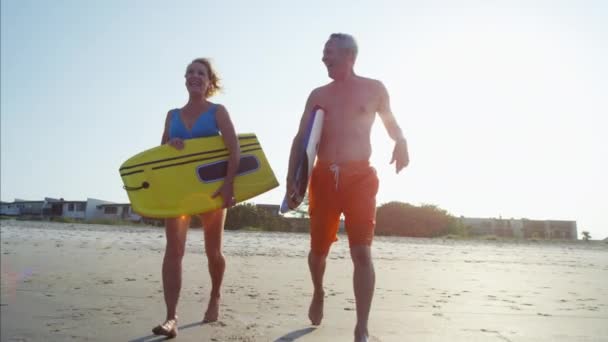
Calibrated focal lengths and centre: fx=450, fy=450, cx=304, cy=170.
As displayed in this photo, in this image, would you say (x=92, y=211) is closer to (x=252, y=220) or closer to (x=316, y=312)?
(x=252, y=220)

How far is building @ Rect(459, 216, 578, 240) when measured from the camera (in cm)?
4909

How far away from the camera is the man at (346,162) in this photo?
259cm

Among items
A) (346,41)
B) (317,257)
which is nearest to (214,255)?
(317,257)

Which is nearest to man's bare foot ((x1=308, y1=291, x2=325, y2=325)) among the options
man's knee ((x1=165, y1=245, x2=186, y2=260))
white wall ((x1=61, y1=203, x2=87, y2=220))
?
man's knee ((x1=165, y1=245, x2=186, y2=260))

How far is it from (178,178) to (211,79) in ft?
2.53

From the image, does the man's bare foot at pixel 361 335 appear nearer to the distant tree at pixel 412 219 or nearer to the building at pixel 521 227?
the distant tree at pixel 412 219

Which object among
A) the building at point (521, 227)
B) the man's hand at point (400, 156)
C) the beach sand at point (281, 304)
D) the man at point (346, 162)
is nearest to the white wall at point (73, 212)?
the building at point (521, 227)

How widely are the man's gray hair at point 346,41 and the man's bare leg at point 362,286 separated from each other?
126cm

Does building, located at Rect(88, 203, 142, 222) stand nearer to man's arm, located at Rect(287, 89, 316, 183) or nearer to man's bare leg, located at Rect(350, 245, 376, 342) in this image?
man's arm, located at Rect(287, 89, 316, 183)

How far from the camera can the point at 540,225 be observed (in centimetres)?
5422

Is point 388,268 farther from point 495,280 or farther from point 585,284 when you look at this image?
point 585,284

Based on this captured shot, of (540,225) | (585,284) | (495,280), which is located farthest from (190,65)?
(540,225)

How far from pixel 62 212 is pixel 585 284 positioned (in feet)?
211

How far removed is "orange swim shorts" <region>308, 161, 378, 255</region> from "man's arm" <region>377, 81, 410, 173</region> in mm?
169
